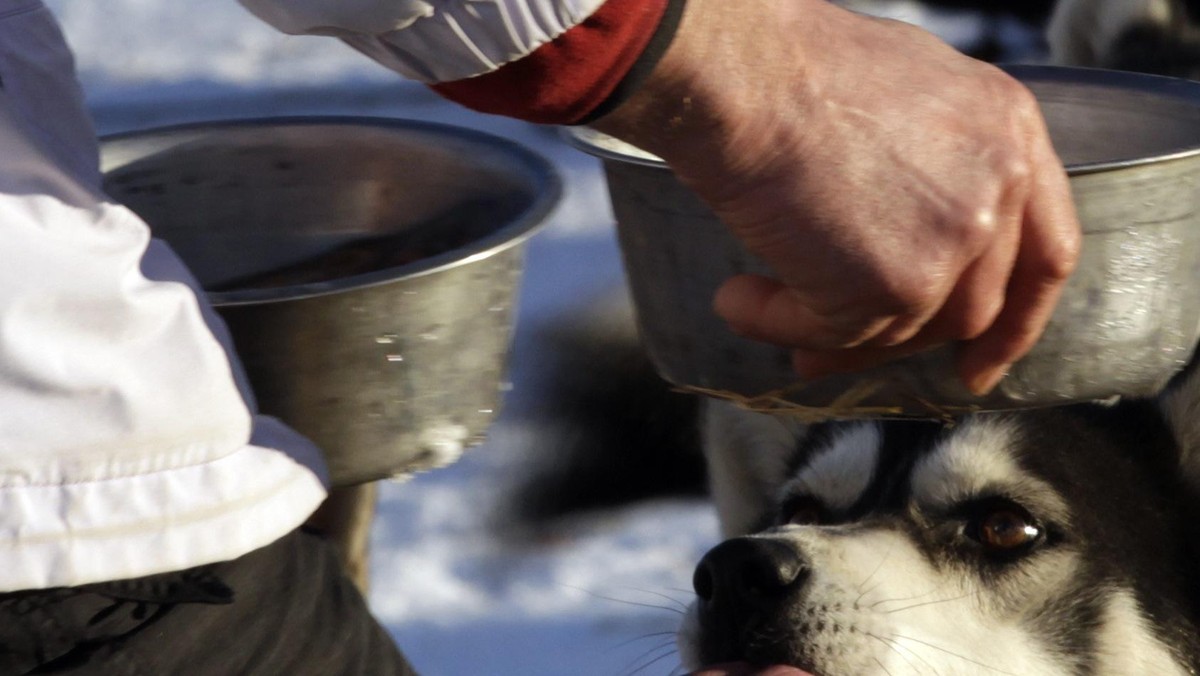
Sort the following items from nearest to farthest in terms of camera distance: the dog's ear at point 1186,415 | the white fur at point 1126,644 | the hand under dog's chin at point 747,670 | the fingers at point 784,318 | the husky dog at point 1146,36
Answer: the fingers at point 784,318, the hand under dog's chin at point 747,670, the white fur at point 1126,644, the dog's ear at point 1186,415, the husky dog at point 1146,36

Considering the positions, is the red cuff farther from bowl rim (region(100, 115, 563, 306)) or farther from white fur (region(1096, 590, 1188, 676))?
white fur (region(1096, 590, 1188, 676))

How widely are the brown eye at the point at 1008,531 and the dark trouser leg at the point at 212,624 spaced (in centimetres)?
101

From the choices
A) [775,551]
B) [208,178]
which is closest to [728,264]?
[775,551]

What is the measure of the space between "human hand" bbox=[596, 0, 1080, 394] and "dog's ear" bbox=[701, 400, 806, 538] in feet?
4.50

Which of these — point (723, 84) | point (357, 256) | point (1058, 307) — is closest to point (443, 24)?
point (723, 84)

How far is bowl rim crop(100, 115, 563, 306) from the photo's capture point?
140 cm

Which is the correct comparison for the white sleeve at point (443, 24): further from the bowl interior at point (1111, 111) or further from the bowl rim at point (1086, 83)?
the bowl interior at point (1111, 111)

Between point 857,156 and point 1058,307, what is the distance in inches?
13.6

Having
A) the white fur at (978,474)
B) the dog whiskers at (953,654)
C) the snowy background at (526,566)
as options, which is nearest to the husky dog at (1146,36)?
the white fur at (978,474)

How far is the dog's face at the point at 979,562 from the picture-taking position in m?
1.80

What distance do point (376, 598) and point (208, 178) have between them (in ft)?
6.32

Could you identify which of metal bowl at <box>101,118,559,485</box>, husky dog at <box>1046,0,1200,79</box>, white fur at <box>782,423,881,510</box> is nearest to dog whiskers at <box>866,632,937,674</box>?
white fur at <box>782,423,881,510</box>

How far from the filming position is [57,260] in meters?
0.98

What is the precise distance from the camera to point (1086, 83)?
1.57 metres
